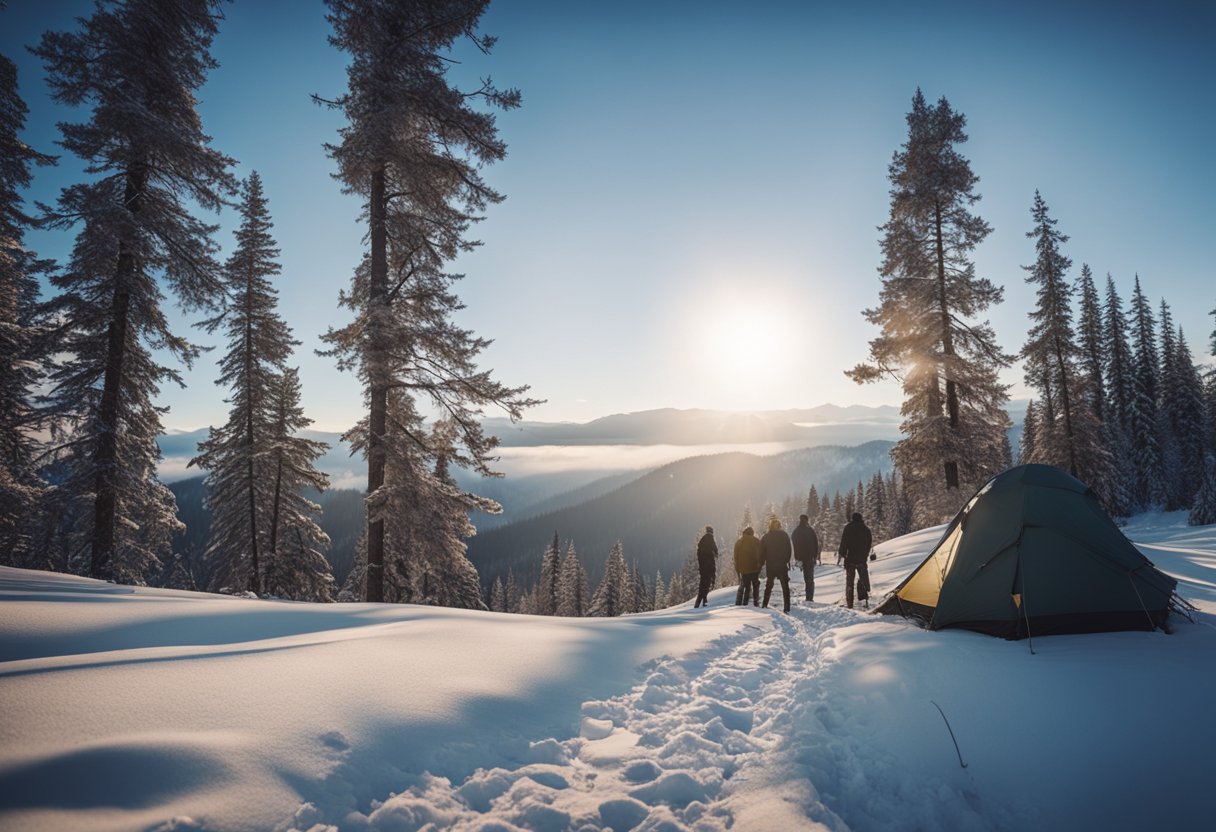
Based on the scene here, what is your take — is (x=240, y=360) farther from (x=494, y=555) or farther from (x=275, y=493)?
(x=494, y=555)

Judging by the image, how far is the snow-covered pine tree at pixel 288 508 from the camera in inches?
706

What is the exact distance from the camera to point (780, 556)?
10.1 metres

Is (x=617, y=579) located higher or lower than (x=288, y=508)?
lower

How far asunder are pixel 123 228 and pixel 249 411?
924 centimetres

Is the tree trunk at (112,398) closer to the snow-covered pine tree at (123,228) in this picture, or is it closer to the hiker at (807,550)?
the snow-covered pine tree at (123,228)

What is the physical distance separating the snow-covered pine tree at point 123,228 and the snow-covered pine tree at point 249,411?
5.78 m

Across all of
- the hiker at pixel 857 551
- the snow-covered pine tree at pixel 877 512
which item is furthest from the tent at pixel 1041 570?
the snow-covered pine tree at pixel 877 512

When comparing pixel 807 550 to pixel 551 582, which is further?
pixel 551 582

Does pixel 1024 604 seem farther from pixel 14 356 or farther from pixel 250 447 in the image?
pixel 250 447

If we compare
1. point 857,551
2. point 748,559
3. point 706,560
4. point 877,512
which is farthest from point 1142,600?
point 877,512

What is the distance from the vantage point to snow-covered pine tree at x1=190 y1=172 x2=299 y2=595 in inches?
679

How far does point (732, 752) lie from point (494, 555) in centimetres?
15306

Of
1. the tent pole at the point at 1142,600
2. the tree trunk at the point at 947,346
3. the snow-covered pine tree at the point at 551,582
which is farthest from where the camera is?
the snow-covered pine tree at the point at 551,582

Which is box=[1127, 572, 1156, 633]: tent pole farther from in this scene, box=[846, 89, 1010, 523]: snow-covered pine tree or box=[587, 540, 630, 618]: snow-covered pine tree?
box=[587, 540, 630, 618]: snow-covered pine tree
